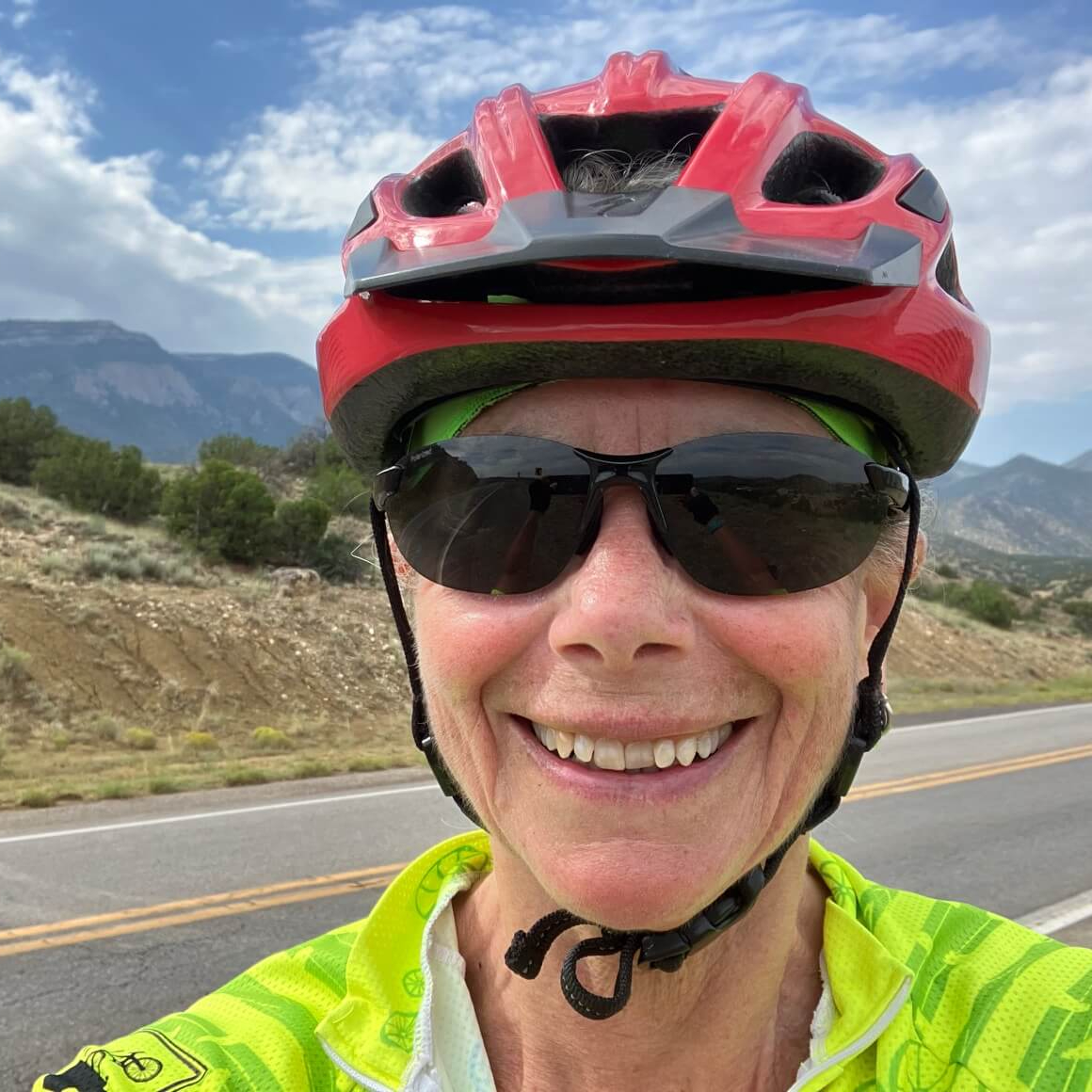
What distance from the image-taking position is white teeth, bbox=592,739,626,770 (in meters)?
1.31

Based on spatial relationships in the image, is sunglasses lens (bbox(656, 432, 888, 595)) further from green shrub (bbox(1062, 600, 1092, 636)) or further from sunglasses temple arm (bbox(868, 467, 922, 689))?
green shrub (bbox(1062, 600, 1092, 636))

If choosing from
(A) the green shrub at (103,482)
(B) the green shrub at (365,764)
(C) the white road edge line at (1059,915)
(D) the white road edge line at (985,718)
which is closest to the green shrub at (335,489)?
(A) the green shrub at (103,482)

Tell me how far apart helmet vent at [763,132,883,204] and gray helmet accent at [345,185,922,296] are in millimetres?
272

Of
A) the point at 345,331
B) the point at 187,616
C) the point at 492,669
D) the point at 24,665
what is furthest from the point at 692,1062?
the point at 187,616

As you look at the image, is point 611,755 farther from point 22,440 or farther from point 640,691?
point 22,440

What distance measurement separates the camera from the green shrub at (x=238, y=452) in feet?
105

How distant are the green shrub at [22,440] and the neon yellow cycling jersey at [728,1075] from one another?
28.0 m

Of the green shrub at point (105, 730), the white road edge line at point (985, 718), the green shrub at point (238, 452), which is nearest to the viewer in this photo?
the green shrub at point (105, 730)

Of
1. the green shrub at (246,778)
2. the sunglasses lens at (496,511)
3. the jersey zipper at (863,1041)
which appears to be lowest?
the green shrub at (246,778)

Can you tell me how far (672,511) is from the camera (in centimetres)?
140

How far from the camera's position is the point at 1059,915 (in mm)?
6023

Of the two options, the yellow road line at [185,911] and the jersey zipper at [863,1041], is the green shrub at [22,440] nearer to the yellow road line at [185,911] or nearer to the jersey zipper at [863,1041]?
the yellow road line at [185,911]

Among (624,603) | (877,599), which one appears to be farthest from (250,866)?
(624,603)

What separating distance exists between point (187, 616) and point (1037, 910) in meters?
14.3
